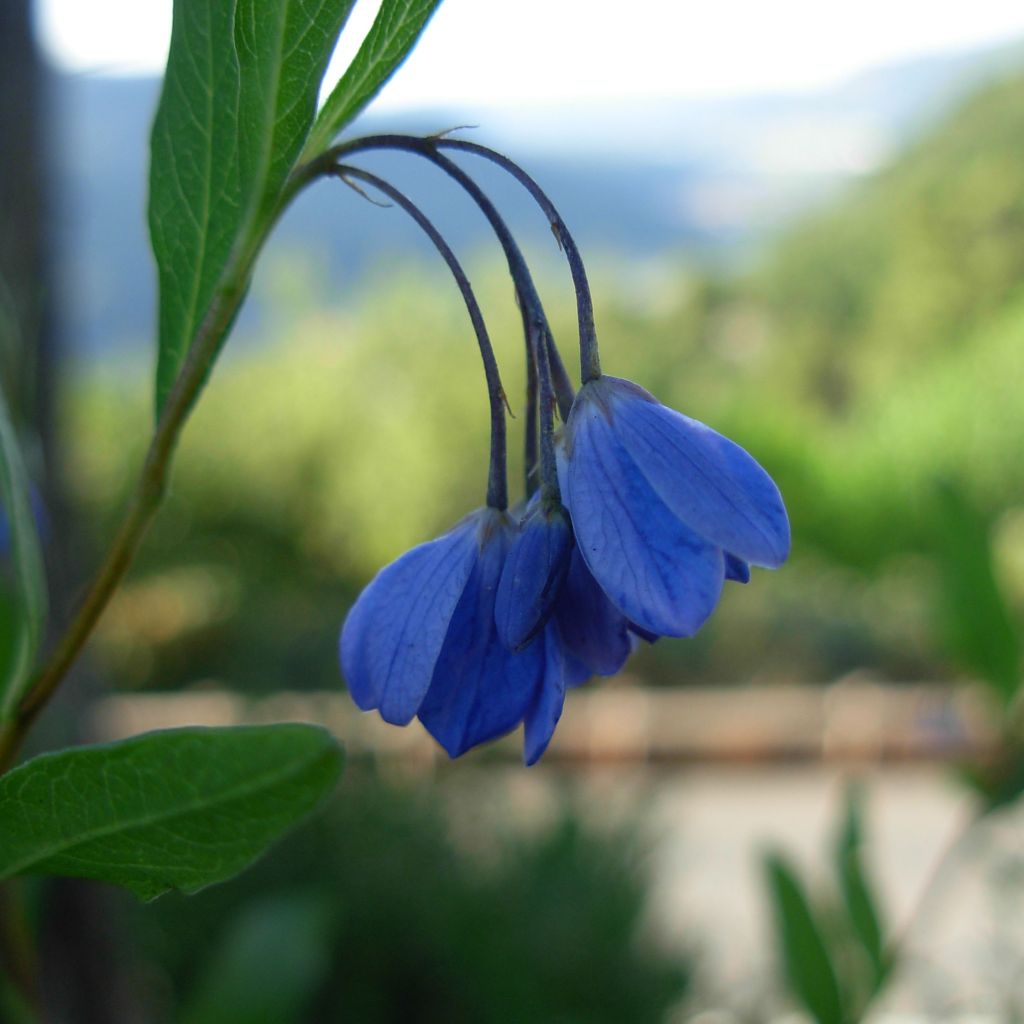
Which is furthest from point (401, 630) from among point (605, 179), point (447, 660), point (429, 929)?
point (605, 179)

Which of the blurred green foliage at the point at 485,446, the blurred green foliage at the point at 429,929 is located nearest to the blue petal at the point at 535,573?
the blurred green foliage at the point at 429,929

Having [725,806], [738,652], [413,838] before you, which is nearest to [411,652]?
[413,838]

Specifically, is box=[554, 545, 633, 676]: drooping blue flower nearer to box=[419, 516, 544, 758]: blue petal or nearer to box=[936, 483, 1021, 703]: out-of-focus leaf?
box=[419, 516, 544, 758]: blue petal

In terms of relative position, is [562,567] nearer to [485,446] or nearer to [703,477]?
[703,477]

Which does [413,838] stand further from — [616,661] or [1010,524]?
[1010,524]

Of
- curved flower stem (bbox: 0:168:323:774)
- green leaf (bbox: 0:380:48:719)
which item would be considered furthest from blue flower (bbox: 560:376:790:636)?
green leaf (bbox: 0:380:48:719)

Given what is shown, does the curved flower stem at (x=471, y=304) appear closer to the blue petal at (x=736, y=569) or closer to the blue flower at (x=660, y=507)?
the blue flower at (x=660, y=507)
